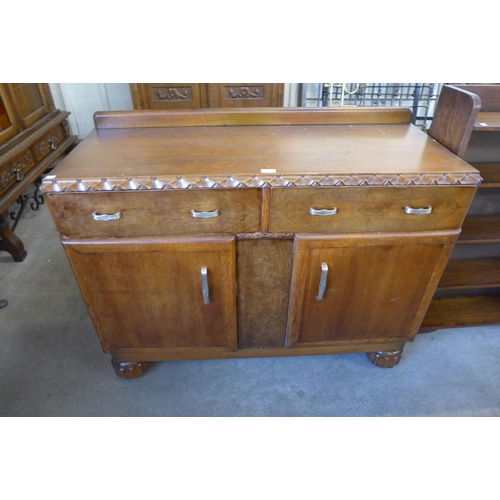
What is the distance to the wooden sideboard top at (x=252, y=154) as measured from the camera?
0.86 meters

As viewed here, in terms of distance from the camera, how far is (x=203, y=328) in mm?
1138

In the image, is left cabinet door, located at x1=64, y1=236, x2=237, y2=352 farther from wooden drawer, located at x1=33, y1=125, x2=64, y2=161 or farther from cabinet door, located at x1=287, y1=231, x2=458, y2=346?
wooden drawer, located at x1=33, y1=125, x2=64, y2=161

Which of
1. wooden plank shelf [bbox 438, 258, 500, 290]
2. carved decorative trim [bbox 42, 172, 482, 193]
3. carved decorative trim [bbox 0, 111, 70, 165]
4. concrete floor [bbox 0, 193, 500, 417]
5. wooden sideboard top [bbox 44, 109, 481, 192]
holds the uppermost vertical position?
wooden sideboard top [bbox 44, 109, 481, 192]

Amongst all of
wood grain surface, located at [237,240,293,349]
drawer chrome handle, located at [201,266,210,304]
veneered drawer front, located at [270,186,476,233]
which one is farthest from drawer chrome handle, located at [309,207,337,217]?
drawer chrome handle, located at [201,266,210,304]

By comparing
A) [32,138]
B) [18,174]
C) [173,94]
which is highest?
[173,94]

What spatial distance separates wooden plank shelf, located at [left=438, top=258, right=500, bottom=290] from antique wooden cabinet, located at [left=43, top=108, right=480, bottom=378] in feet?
0.96

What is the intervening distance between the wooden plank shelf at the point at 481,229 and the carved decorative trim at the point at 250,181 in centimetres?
42

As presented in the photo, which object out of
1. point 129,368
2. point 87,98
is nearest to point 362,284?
point 129,368

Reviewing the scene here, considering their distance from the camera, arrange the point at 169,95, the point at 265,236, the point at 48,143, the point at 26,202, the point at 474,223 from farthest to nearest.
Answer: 1. the point at 169,95
2. the point at 26,202
3. the point at 48,143
4. the point at 474,223
5. the point at 265,236

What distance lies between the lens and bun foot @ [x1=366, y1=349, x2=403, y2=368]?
→ 1290 mm

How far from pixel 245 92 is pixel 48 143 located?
48.9 inches

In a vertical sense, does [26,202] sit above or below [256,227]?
below

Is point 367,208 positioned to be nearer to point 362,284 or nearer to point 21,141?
point 362,284

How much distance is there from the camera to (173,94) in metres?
2.38
